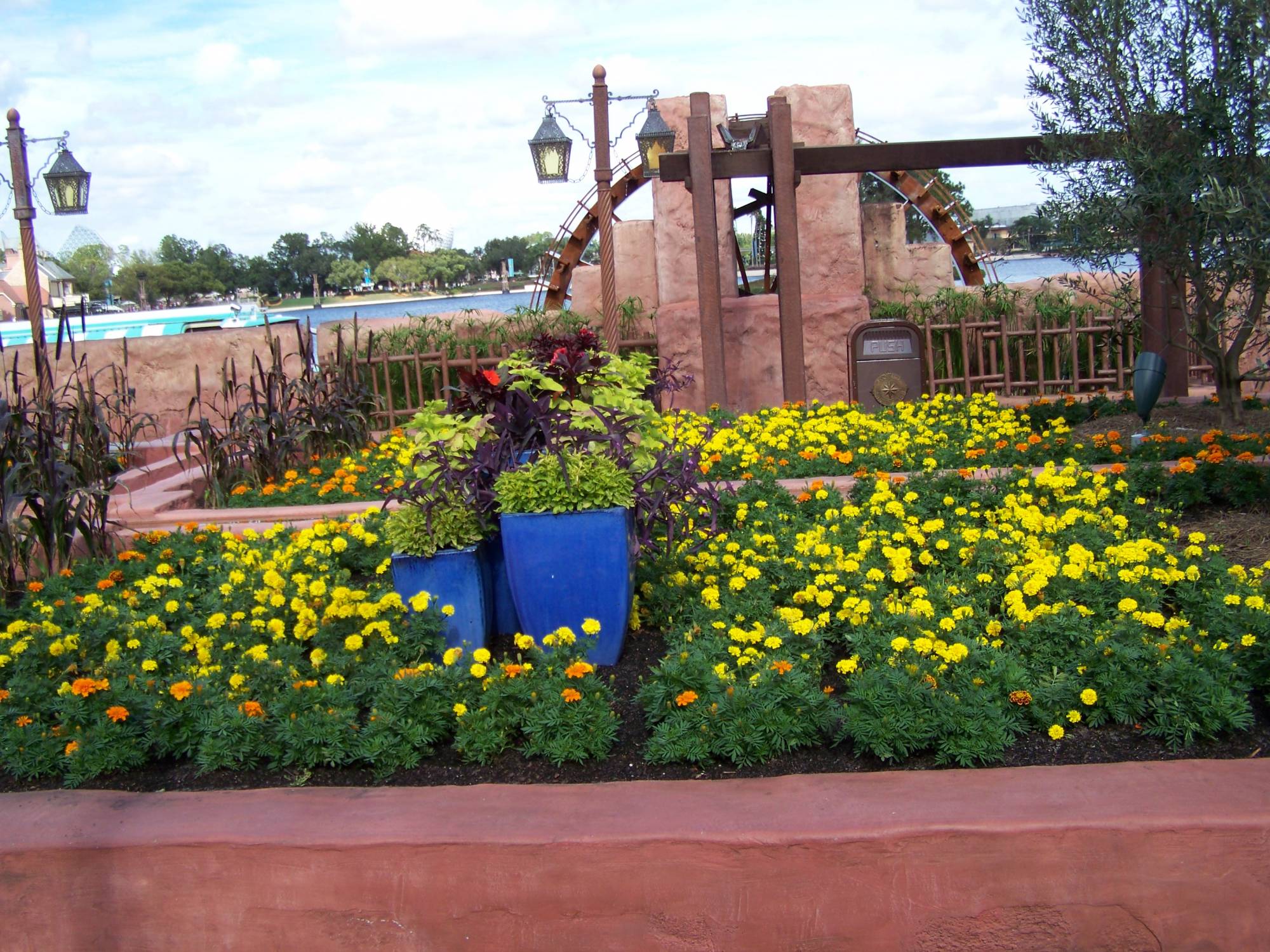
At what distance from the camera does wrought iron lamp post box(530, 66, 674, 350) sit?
1173 cm

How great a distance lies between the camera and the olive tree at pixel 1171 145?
575cm

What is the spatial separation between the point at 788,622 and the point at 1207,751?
1300 mm

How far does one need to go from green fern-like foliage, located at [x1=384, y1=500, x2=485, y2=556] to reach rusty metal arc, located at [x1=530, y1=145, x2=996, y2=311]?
12125 millimetres

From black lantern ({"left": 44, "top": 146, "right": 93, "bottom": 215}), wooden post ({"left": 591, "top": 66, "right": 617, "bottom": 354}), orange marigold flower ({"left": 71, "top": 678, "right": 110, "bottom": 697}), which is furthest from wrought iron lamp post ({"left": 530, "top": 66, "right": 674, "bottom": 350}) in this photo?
orange marigold flower ({"left": 71, "top": 678, "right": 110, "bottom": 697})

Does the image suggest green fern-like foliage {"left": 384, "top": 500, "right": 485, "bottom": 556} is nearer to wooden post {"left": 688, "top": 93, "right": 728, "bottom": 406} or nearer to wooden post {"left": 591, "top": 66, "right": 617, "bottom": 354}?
wooden post {"left": 688, "top": 93, "right": 728, "bottom": 406}

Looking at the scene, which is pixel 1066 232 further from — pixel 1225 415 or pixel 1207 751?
pixel 1207 751

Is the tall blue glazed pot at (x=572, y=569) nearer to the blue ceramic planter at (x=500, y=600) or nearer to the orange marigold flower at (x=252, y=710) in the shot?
the blue ceramic planter at (x=500, y=600)

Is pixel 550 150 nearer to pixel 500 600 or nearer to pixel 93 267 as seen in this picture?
pixel 500 600

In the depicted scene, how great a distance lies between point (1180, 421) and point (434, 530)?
19.4 feet

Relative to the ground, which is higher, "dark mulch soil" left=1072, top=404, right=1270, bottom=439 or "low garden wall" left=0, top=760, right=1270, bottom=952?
"dark mulch soil" left=1072, top=404, right=1270, bottom=439

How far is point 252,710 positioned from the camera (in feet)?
10.6

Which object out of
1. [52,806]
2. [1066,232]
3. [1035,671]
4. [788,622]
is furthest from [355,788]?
[1066,232]

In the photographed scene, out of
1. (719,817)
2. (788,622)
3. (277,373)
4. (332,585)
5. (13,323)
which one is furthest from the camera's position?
(13,323)

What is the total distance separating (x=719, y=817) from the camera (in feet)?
8.46
